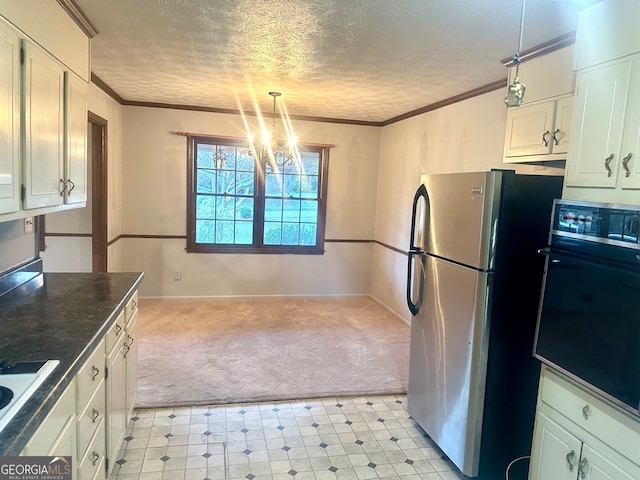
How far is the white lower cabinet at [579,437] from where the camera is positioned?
1.54m

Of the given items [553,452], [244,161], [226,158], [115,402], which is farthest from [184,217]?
[553,452]

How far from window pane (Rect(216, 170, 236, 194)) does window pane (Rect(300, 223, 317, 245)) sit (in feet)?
3.48

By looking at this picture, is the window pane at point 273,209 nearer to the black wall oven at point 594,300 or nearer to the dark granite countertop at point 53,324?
the dark granite countertop at point 53,324

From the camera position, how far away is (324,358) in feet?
12.8

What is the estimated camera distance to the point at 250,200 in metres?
5.64

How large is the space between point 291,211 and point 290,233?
0.30 metres

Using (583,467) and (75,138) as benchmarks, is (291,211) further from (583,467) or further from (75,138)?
(583,467)

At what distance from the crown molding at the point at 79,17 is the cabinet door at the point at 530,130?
8.61ft

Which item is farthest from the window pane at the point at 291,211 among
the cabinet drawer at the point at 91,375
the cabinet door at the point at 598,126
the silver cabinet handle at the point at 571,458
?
the silver cabinet handle at the point at 571,458

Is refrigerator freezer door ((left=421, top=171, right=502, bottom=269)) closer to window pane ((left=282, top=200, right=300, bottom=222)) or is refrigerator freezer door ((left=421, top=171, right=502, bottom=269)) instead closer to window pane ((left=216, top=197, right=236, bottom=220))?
window pane ((left=282, top=200, right=300, bottom=222))

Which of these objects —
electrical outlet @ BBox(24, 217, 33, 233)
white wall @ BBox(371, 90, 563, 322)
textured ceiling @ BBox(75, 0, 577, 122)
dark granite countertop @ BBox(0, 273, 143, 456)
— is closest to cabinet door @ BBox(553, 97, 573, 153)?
textured ceiling @ BBox(75, 0, 577, 122)

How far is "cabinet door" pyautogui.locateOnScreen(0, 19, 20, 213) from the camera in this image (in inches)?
64.9

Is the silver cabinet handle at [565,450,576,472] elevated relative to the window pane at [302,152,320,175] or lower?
lower

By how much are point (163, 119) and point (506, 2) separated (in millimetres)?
4277
